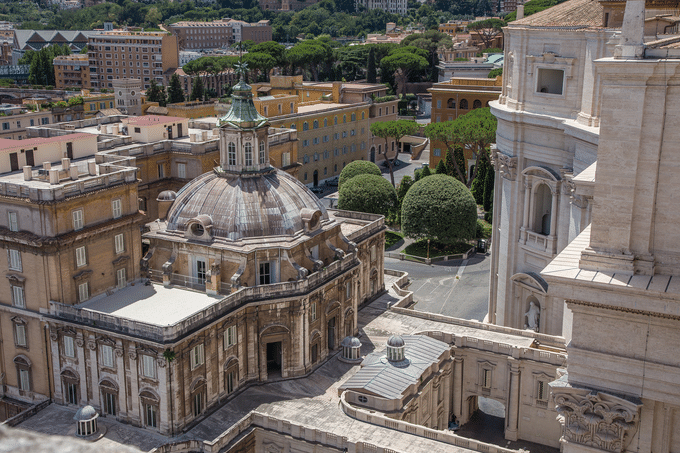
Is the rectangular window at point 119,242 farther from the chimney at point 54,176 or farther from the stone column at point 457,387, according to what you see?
the stone column at point 457,387

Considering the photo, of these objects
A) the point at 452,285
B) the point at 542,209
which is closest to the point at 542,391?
the point at 542,209

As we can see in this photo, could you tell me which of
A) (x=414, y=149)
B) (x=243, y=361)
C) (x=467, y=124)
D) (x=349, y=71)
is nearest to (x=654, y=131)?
(x=243, y=361)

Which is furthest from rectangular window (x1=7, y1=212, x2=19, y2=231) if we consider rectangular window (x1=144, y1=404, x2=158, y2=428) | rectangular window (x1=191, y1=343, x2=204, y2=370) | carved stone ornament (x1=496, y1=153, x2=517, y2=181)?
carved stone ornament (x1=496, y1=153, x2=517, y2=181)

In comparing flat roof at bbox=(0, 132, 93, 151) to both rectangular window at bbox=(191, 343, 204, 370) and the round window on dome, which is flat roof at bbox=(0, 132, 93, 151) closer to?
the round window on dome

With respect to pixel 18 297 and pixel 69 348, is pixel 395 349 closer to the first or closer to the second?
pixel 69 348

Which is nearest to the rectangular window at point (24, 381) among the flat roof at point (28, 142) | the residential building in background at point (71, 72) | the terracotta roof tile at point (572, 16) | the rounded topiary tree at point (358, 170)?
the flat roof at point (28, 142)

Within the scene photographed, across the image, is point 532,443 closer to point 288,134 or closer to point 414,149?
point 288,134

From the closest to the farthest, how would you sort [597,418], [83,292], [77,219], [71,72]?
[597,418], [77,219], [83,292], [71,72]

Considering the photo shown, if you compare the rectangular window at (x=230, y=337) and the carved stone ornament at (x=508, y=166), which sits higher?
the carved stone ornament at (x=508, y=166)
